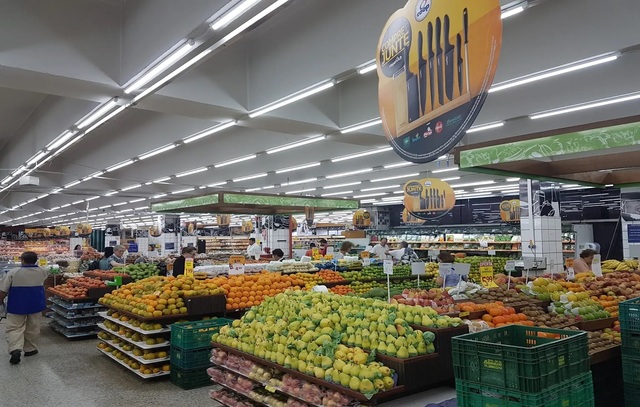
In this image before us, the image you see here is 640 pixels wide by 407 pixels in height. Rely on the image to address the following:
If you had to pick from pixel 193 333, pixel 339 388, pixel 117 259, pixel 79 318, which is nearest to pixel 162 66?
pixel 193 333

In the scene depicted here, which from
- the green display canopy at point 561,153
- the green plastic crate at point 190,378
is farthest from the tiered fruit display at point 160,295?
the green display canopy at point 561,153

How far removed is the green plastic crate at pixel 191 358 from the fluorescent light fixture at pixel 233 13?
12.4 feet

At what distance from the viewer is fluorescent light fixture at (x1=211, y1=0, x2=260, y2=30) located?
351cm

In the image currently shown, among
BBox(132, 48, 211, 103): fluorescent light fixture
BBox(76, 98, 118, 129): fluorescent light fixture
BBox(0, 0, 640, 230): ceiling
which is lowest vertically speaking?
BBox(132, 48, 211, 103): fluorescent light fixture

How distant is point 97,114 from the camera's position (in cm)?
674

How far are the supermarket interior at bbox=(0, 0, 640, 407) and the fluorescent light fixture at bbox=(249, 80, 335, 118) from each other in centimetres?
3

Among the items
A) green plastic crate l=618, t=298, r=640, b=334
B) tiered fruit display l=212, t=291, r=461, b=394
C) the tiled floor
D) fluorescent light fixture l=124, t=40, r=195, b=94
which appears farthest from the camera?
the tiled floor

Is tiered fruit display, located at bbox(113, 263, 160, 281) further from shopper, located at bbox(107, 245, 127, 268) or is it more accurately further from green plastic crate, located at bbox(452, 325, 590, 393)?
green plastic crate, located at bbox(452, 325, 590, 393)

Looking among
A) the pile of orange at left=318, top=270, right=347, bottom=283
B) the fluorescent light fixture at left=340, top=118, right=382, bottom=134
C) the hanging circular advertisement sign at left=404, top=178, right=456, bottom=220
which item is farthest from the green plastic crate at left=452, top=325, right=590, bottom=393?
the hanging circular advertisement sign at left=404, top=178, right=456, bottom=220

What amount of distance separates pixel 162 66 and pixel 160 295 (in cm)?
316

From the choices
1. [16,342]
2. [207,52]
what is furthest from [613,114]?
[16,342]

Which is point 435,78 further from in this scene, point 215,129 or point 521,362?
point 215,129

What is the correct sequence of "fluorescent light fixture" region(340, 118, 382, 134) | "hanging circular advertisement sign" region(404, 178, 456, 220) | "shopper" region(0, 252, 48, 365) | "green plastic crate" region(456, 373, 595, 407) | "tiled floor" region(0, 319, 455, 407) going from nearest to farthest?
"green plastic crate" region(456, 373, 595, 407), "tiled floor" region(0, 319, 455, 407), "shopper" region(0, 252, 48, 365), "fluorescent light fixture" region(340, 118, 382, 134), "hanging circular advertisement sign" region(404, 178, 456, 220)

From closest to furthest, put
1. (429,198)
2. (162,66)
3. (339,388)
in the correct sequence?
1. (339,388)
2. (162,66)
3. (429,198)
